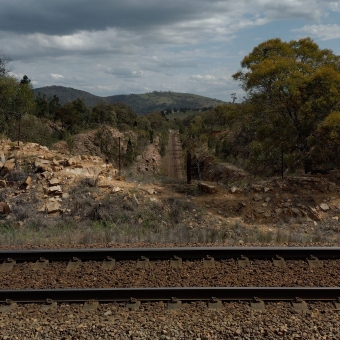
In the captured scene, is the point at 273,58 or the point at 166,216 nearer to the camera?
the point at 166,216

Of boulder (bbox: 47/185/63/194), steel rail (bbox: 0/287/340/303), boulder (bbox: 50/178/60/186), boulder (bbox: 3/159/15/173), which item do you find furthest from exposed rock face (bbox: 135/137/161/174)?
steel rail (bbox: 0/287/340/303)

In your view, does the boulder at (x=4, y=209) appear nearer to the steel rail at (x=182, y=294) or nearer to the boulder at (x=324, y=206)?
the steel rail at (x=182, y=294)

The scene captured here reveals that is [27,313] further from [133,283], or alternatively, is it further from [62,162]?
[62,162]

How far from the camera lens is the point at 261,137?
13.9 metres

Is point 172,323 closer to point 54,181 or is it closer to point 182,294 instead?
point 182,294

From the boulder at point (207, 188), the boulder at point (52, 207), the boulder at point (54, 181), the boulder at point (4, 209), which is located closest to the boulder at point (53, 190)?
the boulder at point (54, 181)

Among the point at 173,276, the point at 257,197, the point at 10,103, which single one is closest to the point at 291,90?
the point at 257,197

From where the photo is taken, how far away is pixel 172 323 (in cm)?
514

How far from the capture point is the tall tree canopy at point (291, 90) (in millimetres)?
12242

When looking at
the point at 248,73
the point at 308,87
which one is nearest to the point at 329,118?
the point at 308,87

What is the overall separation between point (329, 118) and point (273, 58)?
3.76m

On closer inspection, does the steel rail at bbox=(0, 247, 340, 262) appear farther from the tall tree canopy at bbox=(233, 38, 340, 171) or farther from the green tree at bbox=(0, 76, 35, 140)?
the green tree at bbox=(0, 76, 35, 140)

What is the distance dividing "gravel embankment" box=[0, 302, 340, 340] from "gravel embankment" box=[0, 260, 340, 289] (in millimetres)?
557

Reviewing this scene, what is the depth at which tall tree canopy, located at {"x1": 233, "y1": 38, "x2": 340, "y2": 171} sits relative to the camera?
12.2 meters
